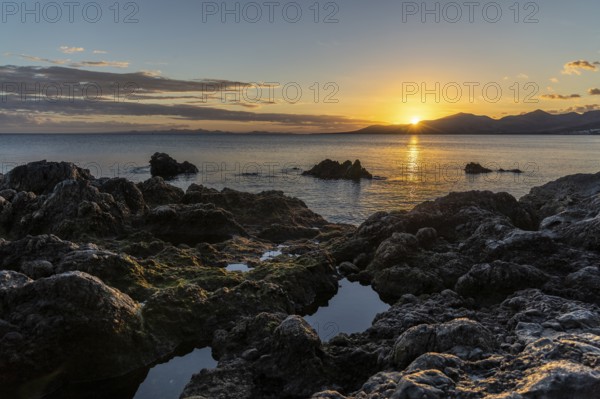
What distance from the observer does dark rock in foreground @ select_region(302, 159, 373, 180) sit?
72.0 metres

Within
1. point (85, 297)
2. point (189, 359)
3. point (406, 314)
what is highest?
point (85, 297)

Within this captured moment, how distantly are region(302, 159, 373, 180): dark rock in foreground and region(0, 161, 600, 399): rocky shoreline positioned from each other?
1823 inches

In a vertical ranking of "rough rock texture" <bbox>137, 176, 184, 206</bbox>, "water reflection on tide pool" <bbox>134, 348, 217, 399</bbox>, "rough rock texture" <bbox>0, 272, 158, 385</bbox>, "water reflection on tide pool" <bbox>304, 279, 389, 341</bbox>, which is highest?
"rough rock texture" <bbox>137, 176, 184, 206</bbox>

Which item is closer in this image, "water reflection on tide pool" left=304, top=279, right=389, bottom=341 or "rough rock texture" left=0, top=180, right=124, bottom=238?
"water reflection on tide pool" left=304, top=279, right=389, bottom=341

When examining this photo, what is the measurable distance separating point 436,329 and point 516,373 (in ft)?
7.50

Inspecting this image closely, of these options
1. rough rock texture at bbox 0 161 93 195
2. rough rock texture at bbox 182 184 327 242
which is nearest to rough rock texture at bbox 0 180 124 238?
rough rock texture at bbox 182 184 327 242

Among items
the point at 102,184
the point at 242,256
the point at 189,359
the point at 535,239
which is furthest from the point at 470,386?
the point at 102,184

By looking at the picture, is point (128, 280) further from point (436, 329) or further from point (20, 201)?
point (20, 201)

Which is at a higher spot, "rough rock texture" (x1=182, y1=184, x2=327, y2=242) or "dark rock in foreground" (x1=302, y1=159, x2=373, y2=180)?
"dark rock in foreground" (x1=302, y1=159, x2=373, y2=180)

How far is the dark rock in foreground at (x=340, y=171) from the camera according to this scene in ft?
236

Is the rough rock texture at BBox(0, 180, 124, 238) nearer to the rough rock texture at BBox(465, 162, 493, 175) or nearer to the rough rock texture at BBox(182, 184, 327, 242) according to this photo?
the rough rock texture at BBox(182, 184, 327, 242)

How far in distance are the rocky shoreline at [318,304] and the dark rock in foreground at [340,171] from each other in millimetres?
46304

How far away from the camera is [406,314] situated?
11914 millimetres

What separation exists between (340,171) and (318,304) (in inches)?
2317
